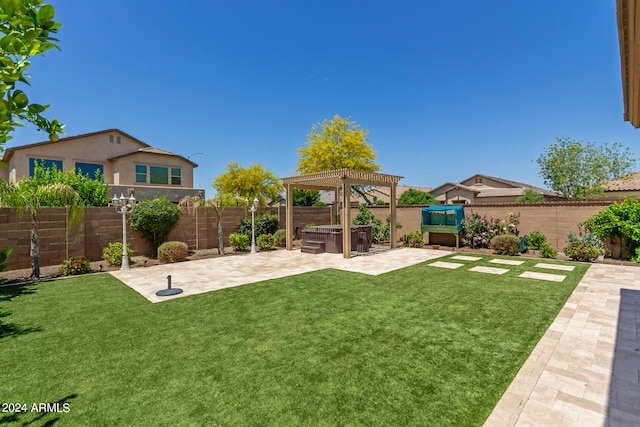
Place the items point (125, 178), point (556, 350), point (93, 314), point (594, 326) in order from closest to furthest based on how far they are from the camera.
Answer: point (556, 350) < point (594, 326) < point (93, 314) < point (125, 178)

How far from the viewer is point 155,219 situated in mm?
10180

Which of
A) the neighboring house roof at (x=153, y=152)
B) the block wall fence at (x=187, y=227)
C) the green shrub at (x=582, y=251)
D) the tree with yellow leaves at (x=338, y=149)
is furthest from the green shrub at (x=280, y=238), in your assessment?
the neighboring house roof at (x=153, y=152)

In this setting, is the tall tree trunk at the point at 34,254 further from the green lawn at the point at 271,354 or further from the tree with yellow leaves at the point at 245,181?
the tree with yellow leaves at the point at 245,181

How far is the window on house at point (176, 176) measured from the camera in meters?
20.4

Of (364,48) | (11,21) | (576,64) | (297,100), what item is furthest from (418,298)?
(297,100)

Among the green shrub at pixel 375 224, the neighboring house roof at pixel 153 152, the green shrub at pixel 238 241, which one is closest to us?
the green shrub at pixel 238 241

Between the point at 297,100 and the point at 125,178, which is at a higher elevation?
the point at 297,100

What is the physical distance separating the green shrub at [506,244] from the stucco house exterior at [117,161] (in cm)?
1472

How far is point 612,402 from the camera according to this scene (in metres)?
2.58

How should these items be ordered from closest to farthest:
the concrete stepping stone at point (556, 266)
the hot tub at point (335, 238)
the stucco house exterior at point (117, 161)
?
the concrete stepping stone at point (556, 266)
the hot tub at point (335, 238)
the stucco house exterior at point (117, 161)

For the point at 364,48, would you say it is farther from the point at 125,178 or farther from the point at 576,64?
the point at 125,178

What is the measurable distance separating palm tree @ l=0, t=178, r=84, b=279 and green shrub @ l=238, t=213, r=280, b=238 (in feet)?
19.1

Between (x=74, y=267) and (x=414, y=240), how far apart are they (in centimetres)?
1219

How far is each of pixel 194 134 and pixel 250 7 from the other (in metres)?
12.1
